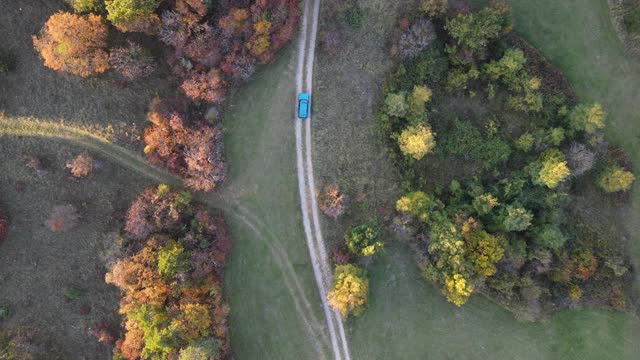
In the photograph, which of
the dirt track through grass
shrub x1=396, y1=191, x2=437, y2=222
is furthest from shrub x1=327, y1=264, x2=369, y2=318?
the dirt track through grass

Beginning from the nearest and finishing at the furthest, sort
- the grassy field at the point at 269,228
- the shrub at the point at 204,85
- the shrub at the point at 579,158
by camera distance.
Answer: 1. the shrub at the point at 204,85
2. the grassy field at the point at 269,228
3. the shrub at the point at 579,158

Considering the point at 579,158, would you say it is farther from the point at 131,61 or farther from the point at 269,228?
the point at 131,61

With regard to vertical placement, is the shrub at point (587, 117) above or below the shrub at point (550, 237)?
above

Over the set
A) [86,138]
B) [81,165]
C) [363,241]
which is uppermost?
[86,138]

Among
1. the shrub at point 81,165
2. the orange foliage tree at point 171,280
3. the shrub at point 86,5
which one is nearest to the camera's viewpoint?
the shrub at point 86,5

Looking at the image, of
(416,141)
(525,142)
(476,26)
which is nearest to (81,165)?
(416,141)

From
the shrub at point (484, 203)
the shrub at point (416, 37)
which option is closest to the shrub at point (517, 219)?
the shrub at point (484, 203)

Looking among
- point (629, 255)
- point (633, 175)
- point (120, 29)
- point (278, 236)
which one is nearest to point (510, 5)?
point (633, 175)

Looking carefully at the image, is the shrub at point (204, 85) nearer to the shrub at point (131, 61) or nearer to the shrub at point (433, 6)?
the shrub at point (131, 61)
